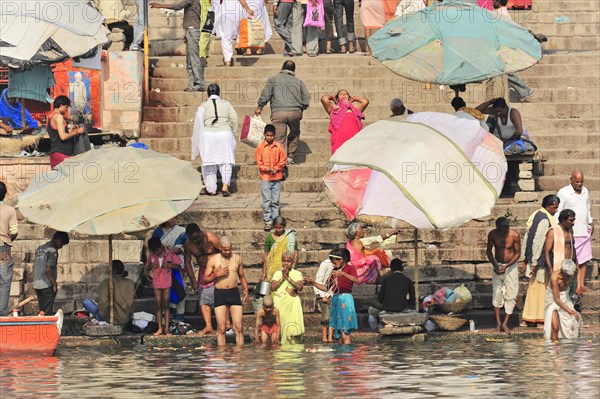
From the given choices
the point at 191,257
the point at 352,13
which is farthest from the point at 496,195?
the point at 352,13

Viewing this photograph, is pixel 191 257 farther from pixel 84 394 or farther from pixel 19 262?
pixel 84 394

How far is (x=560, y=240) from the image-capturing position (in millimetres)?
19594

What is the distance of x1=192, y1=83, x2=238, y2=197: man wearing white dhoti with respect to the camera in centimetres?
2269

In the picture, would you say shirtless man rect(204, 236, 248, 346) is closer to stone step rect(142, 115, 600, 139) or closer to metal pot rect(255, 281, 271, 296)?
metal pot rect(255, 281, 271, 296)

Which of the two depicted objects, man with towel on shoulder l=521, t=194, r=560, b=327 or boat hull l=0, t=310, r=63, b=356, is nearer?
boat hull l=0, t=310, r=63, b=356

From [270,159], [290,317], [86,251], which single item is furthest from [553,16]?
[290,317]

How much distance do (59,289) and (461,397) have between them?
6865 mm

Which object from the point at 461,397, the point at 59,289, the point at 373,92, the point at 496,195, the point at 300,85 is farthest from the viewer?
the point at 373,92

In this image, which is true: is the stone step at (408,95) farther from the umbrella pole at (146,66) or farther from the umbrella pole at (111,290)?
the umbrella pole at (111,290)

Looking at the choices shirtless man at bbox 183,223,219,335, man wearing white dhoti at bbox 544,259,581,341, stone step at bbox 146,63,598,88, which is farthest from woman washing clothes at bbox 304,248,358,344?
stone step at bbox 146,63,598,88

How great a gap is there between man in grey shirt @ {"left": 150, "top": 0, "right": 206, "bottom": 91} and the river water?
6387 millimetres

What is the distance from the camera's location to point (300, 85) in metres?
23.4

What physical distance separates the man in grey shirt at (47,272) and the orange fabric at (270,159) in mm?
2645

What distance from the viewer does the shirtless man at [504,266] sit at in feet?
65.1
